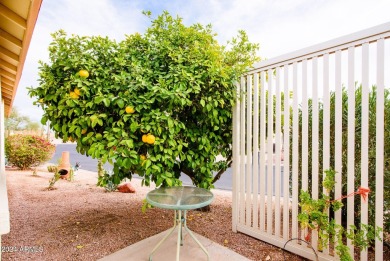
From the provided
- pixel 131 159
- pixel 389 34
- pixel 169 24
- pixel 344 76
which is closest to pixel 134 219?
pixel 131 159

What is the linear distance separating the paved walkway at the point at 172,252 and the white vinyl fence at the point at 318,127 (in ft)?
2.06

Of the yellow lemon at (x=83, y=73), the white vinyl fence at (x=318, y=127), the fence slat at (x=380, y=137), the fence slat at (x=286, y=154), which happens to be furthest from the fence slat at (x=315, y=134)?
the yellow lemon at (x=83, y=73)

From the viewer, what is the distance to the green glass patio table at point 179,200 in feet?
6.37

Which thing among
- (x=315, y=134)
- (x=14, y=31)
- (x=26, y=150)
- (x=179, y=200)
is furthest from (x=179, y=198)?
(x=26, y=150)

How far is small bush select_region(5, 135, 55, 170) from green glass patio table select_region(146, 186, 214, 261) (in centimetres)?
898

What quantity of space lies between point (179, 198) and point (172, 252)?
2.44 ft

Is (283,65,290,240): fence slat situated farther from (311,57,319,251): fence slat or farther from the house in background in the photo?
the house in background

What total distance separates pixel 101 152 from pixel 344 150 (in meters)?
2.82

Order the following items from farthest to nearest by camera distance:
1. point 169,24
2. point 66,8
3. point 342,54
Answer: point 66,8 < point 169,24 < point 342,54

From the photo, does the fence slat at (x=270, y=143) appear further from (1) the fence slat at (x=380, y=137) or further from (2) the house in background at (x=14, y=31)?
(2) the house in background at (x=14, y=31)

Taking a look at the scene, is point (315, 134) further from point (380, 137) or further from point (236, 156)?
point (236, 156)

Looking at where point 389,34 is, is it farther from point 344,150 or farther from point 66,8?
point 66,8

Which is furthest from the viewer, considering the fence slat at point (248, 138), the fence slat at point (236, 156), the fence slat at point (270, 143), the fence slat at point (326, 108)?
the fence slat at point (236, 156)

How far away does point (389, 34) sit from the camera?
1.87 metres
